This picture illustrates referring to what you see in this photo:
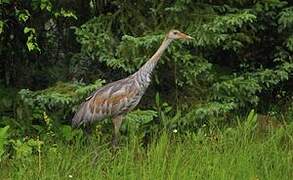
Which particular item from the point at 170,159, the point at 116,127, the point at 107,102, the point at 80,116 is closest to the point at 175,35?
the point at 107,102

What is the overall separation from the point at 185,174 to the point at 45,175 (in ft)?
4.03

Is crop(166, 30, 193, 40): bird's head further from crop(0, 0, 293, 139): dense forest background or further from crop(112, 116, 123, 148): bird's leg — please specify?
crop(112, 116, 123, 148): bird's leg

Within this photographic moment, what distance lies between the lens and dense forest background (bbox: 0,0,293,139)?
315 inches

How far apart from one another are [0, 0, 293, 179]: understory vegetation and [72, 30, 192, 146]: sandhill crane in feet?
0.78

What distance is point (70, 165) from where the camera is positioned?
6.55 metres

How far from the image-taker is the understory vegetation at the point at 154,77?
23.1 ft

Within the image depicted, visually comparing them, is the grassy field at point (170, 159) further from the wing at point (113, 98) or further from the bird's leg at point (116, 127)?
the wing at point (113, 98)

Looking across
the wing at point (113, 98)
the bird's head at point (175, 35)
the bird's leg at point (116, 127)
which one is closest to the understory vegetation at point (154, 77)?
the bird's leg at point (116, 127)

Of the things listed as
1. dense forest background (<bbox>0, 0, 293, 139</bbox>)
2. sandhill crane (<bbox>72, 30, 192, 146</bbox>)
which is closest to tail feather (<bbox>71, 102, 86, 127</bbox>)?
sandhill crane (<bbox>72, 30, 192, 146</bbox>)

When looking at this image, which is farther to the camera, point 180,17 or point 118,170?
point 180,17

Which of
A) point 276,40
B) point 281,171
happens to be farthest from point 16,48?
point 281,171

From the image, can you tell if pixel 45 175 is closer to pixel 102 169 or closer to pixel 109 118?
pixel 102 169

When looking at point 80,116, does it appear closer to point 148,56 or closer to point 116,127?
point 116,127

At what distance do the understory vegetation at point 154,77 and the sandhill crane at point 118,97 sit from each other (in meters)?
0.24
